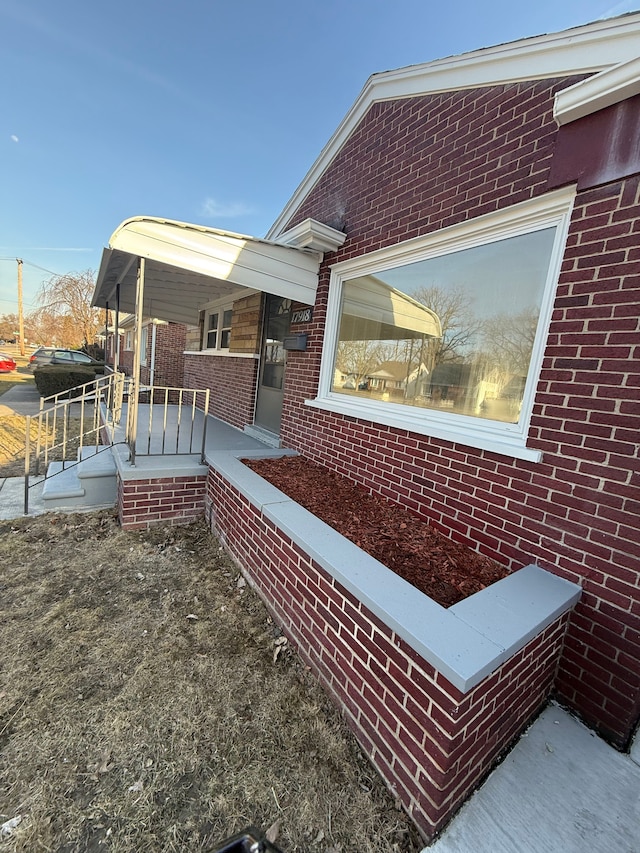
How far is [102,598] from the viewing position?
2.83 metres

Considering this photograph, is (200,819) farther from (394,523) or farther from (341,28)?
(341,28)

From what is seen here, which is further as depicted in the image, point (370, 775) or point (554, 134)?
point (554, 134)

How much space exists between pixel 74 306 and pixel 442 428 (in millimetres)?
31936

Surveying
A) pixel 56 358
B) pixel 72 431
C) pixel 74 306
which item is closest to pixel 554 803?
pixel 72 431

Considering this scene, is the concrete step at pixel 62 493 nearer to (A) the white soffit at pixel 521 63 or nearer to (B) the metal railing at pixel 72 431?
(B) the metal railing at pixel 72 431

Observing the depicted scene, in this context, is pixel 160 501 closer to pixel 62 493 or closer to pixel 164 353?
pixel 62 493

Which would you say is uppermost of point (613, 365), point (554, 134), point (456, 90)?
point (456, 90)

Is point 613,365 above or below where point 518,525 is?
above

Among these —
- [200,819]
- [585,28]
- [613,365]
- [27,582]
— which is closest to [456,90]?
[585,28]

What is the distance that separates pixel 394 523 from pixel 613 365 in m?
1.74

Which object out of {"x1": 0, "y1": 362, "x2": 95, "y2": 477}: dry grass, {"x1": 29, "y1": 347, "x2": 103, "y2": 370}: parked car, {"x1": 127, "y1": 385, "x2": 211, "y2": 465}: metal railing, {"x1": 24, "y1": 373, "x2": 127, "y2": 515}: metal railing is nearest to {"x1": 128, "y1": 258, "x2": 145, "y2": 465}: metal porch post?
{"x1": 127, "y1": 385, "x2": 211, "y2": 465}: metal railing

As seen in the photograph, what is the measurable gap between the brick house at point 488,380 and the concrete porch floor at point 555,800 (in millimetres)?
86

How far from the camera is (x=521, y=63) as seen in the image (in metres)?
2.50

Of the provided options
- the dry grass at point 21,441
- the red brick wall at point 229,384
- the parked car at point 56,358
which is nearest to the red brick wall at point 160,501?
the dry grass at point 21,441
